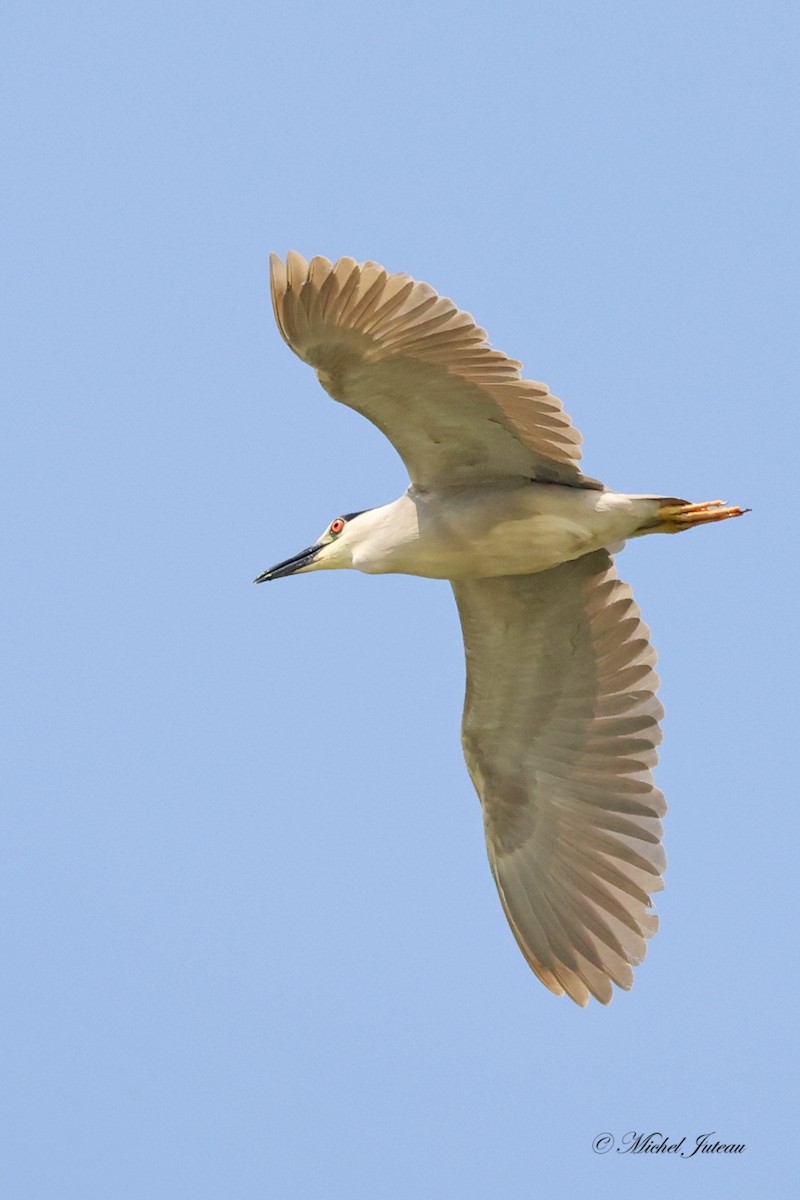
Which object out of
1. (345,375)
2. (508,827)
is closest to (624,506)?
(345,375)

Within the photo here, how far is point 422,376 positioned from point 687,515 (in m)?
1.34

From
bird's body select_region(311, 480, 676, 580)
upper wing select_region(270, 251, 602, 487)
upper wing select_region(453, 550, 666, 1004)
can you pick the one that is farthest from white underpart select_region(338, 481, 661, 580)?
upper wing select_region(453, 550, 666, 1004)

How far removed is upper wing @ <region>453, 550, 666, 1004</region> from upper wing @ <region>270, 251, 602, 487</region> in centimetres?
72

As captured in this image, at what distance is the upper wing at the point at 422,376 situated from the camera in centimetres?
723

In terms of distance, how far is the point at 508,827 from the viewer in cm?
900

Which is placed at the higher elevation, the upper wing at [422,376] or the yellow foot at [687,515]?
the upper wing at [422,376]

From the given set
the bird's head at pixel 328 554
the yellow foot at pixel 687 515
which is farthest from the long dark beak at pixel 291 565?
the yellow foot at pixel 687 515

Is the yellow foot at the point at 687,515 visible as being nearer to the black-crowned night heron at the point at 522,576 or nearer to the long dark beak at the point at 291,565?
the black-crowned night heron at the point at 522,576

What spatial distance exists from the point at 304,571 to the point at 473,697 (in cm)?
102

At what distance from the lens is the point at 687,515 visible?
7.96 metres

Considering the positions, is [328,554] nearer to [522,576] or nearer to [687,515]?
[522,576]

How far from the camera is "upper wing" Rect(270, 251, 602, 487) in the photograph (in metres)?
7.23

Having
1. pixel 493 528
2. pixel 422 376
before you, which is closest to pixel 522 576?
pixel 493 528

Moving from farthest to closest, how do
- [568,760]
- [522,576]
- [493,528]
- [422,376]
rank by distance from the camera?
[568,760] → [522,576] → [493,528] → [422,376]
